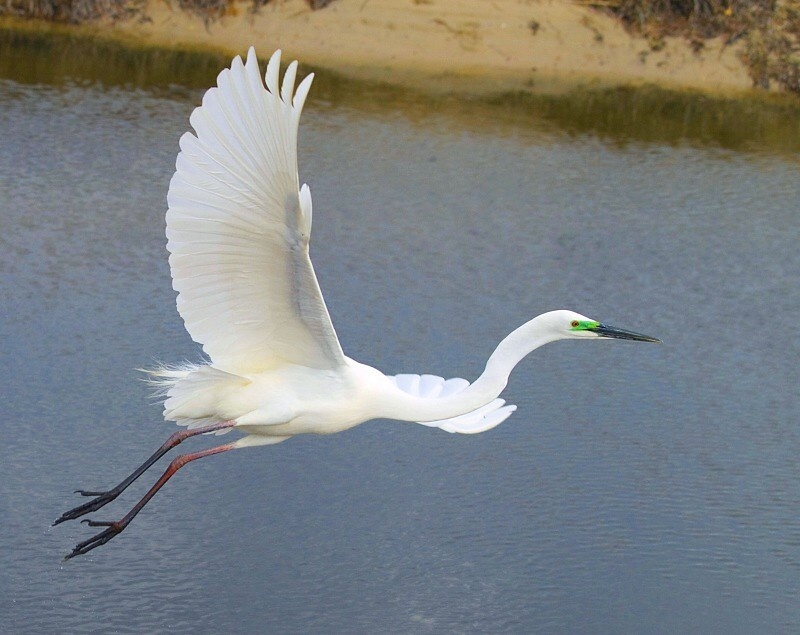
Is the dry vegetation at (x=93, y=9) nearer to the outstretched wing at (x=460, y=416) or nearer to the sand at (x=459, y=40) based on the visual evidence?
the sand at (x=459, y=40)

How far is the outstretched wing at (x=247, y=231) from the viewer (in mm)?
3490

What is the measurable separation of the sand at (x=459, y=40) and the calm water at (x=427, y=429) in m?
2.04

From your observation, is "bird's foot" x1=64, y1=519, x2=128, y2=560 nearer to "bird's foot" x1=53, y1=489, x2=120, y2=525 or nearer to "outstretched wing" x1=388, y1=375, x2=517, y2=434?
"bird's foot" x1=53, y1=489, x2=120, y2=525

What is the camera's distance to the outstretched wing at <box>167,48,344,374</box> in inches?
137

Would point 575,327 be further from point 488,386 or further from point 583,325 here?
point 488,386

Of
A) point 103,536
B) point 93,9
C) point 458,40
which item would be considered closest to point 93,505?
point 103,536

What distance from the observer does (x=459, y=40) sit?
1160 cm

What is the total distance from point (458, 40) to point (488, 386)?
7.84 meters

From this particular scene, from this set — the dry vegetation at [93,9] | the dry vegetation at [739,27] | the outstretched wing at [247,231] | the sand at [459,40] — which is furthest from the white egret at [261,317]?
the dry vegetation at [739,27]

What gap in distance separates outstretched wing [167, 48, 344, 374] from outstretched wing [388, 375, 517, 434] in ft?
1.63

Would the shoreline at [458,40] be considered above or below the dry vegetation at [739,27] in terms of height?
below

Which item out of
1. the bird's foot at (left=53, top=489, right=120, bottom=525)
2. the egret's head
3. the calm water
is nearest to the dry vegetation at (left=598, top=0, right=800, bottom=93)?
the calm water

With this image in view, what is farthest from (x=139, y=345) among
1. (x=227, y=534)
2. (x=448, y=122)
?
(x=448, y=122)

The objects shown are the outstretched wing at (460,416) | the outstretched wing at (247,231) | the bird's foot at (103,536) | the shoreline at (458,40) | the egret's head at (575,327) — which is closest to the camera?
the outstretched wing at (247,231)
